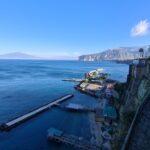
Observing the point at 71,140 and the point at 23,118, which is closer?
the point at 71,140

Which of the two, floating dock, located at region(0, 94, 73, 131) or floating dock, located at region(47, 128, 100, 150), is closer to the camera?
floating dock, located at region(47, 128, 100, 150)

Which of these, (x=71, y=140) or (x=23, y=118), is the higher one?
(x=23, y=118)

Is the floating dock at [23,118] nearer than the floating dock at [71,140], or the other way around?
the floating dock at [71,140]

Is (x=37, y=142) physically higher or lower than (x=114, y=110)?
lower

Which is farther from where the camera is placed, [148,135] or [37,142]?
[37,142]

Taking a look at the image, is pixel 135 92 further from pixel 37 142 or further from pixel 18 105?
pixel 18 105

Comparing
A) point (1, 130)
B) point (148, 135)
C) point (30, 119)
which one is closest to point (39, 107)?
point (30, 119)

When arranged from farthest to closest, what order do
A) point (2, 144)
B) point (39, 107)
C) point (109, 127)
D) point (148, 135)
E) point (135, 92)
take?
point (39, 107) → point (109, 127) → point (2, 144) → point (135, 92) → point (148, 135)

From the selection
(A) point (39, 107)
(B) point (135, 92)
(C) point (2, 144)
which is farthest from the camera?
(A) point (39, 107)
